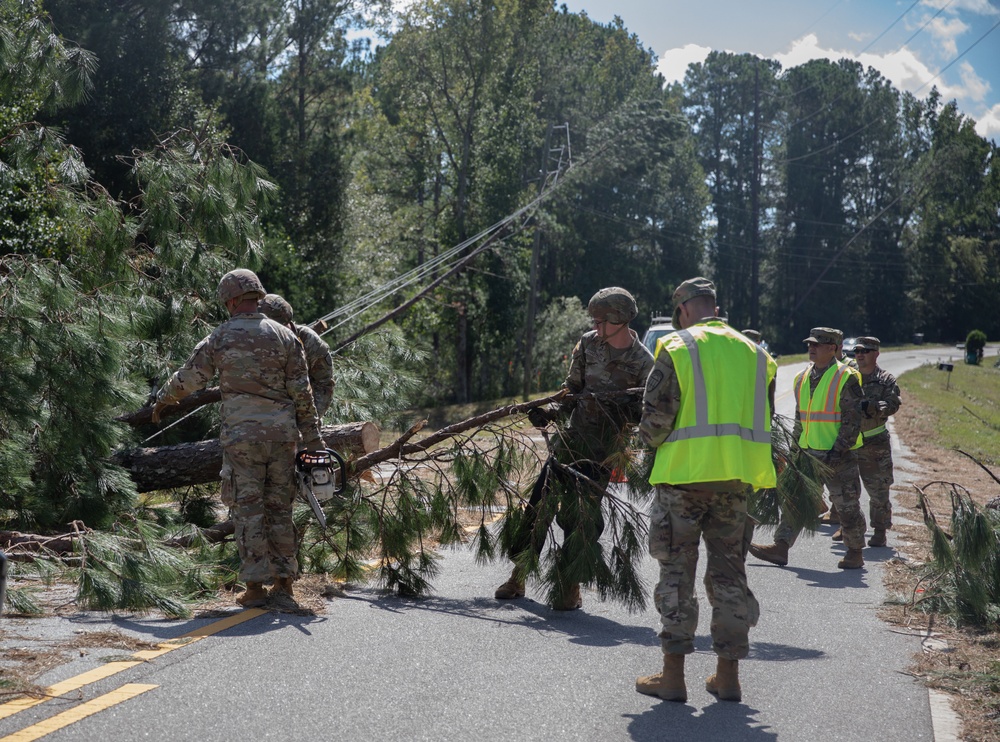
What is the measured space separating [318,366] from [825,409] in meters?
4.93

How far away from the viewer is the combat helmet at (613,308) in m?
6.47

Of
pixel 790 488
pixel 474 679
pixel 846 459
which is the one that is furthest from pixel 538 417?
pixel 846 459

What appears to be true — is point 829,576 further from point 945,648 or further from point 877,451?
point 945,648

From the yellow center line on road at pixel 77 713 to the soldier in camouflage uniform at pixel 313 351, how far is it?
95.4 inches

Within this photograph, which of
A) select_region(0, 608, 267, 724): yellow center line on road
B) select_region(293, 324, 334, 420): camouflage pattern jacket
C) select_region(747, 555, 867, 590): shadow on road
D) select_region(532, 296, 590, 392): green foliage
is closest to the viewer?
select_region(0, 608, 267, 724): yellow center line on road

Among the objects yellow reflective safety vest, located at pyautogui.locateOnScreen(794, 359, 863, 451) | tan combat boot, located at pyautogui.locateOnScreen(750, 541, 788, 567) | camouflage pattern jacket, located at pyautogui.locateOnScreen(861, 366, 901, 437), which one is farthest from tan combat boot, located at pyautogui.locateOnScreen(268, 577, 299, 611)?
camouflage pattern jacket, located at pyautogui.locateOnScreen(861, 366, 901, 437)

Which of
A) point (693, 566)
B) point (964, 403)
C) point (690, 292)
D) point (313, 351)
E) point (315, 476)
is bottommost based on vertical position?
point (693, 566)

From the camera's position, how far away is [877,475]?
33.8 feet

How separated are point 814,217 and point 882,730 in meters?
76.9

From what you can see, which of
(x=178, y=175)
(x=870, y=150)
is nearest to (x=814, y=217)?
(x=870, y=150)

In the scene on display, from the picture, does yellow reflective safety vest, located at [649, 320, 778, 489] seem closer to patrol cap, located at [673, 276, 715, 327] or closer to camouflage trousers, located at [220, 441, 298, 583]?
patrol cap, located at [673, 276, 715, 327]

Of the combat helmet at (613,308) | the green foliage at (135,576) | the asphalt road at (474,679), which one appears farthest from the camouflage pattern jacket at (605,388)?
the green foliage at (135,576)

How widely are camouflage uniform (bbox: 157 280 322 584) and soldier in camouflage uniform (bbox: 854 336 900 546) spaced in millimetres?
5902

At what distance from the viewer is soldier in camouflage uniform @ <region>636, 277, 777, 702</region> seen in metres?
4.91
